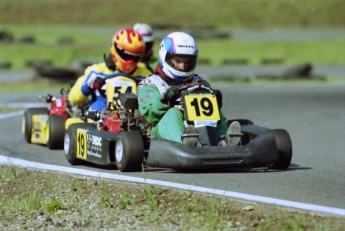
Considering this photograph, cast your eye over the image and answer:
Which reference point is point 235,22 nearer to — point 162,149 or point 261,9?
point 261,9

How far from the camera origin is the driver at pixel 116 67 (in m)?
11.3

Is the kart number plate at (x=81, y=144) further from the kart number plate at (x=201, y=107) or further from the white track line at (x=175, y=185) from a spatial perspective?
the kart number plate at (x=201, y=107)

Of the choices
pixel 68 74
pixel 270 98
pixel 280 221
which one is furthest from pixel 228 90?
pixel 280 221

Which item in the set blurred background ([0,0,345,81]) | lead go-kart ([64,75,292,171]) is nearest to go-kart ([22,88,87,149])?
lead go-kart ([64,75,292,171])

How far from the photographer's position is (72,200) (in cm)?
742

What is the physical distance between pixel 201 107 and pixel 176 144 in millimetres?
572

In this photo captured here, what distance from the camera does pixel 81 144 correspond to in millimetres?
9492

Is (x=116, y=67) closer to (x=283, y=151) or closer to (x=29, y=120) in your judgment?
(x=29, y=120)

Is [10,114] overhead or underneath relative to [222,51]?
underneath

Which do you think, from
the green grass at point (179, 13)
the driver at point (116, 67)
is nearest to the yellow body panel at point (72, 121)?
the driver at point (116, 67)

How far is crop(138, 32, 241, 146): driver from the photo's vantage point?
879cm

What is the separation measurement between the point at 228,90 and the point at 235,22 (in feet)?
66.8

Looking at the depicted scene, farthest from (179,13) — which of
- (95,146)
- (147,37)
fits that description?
(95,146)

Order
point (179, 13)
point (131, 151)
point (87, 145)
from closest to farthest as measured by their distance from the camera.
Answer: point (131, 151), point (87, 145), point (179, 13)
